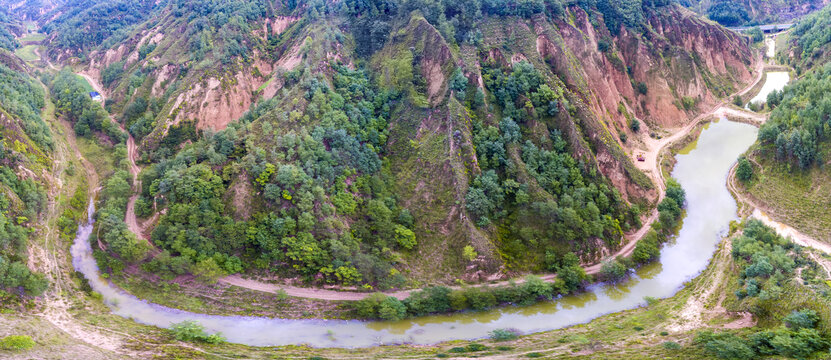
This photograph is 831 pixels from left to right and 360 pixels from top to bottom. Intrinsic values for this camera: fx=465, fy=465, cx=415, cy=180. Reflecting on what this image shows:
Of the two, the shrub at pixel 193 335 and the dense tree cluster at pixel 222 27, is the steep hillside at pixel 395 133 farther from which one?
the shrub at pixel 193 335

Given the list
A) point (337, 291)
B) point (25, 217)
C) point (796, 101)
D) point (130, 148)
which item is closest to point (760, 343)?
point (337, 291)

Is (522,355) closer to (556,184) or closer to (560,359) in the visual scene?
(560,359)

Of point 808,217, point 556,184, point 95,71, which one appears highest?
point 95,71

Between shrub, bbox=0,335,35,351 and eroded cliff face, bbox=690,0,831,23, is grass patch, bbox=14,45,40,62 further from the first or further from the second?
eroded cliff face, bbox=690,0,831,23

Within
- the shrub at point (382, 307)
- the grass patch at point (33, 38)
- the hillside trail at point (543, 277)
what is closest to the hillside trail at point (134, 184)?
the hillside trail at point (543, 277)

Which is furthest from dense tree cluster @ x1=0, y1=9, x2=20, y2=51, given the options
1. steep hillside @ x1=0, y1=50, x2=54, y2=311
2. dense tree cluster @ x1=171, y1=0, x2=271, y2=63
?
dense tree cluster @ x1=171, y1=0, x2=271, y2=63

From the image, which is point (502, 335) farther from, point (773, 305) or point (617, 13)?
point (617, 13)

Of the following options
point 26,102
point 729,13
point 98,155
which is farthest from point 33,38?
point 729,13
